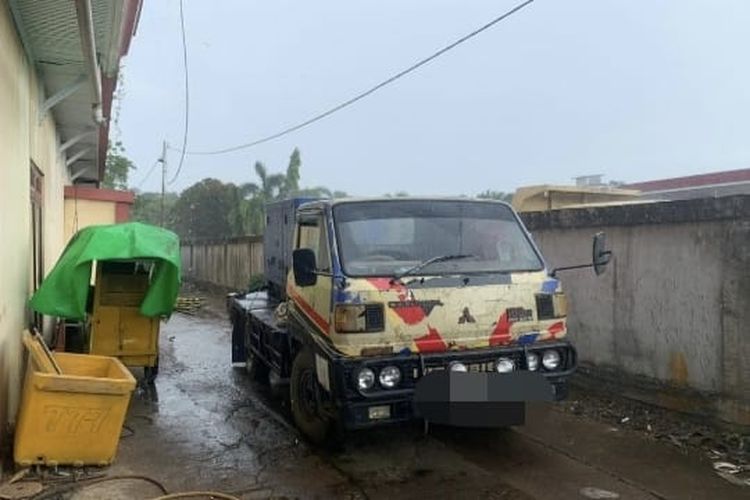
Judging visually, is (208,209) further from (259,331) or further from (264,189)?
(259,331)

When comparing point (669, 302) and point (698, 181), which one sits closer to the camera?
point (669, 302)

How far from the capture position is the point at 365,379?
4758 mm

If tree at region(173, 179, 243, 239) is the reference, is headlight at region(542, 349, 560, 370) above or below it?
below

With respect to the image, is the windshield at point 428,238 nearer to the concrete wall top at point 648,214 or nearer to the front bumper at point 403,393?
the front bumper at point 403,393

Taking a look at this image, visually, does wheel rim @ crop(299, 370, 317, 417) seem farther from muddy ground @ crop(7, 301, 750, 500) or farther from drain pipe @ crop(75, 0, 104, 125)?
Answer: drain pipe @ crop(75, 0, 104, 125)

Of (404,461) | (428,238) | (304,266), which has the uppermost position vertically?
(428,238)

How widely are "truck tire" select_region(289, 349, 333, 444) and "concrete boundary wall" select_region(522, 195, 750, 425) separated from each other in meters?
3.06

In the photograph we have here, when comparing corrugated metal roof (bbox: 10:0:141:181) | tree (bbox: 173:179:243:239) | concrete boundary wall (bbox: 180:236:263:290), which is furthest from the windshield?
tree (bbox: 173:179:243:239)

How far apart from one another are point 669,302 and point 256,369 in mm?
4715

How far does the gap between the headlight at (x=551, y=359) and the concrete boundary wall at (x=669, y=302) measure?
158 centimetres

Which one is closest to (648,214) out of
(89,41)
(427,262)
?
(427,262)

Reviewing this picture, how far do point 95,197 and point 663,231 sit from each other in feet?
43.8

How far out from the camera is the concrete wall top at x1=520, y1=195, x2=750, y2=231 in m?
5.68

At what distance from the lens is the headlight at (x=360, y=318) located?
4805 mm
